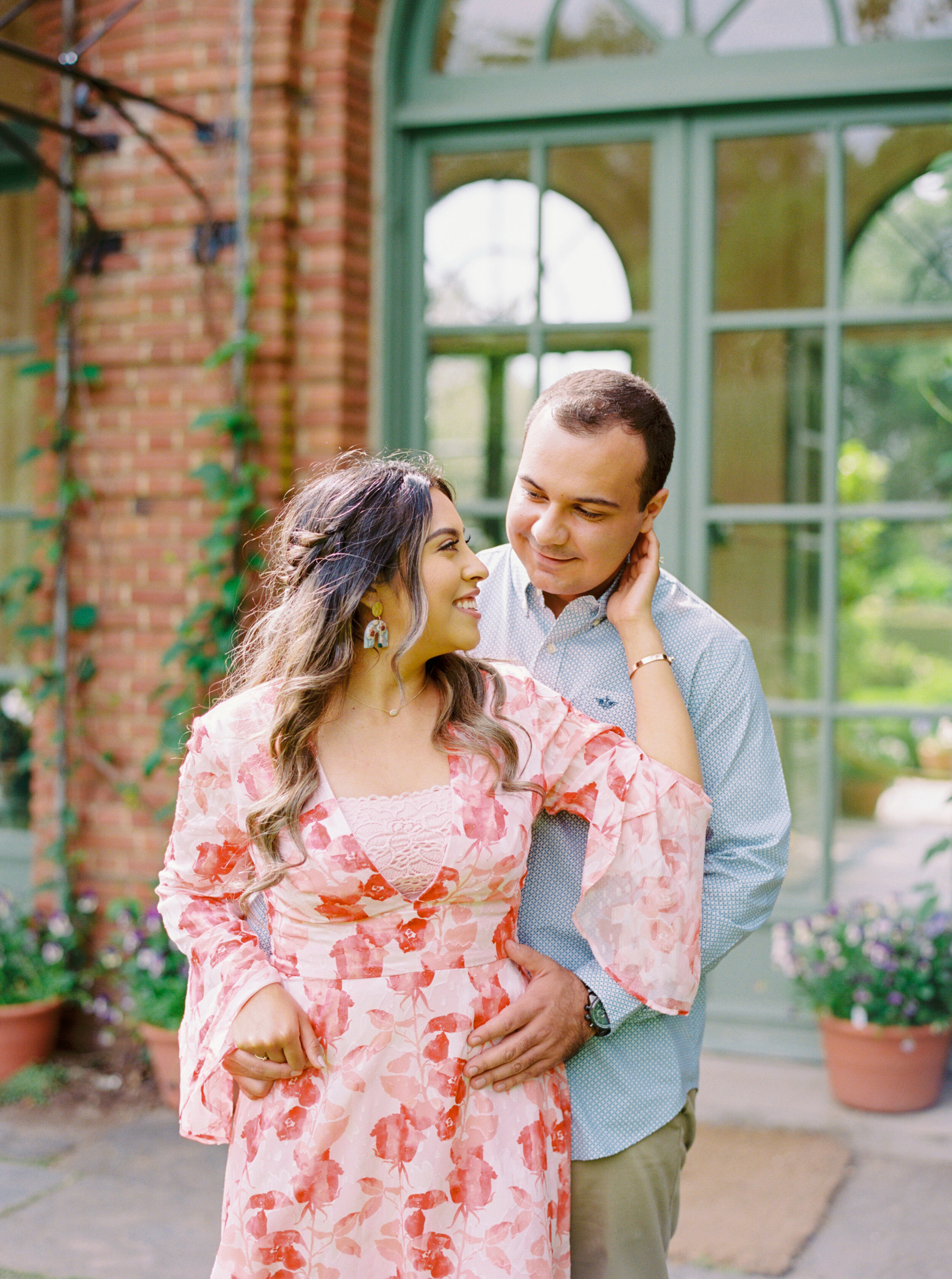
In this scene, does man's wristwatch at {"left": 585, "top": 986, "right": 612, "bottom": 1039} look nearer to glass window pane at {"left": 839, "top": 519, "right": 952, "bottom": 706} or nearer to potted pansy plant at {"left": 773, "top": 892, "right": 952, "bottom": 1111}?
potted pansy plant at {"left": 773, "top": 892, "right": 952, "bottom": 1111}

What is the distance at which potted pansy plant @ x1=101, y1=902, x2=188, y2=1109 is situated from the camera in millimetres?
3707

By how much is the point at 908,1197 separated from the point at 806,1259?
1.32 feet

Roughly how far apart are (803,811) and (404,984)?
267cm

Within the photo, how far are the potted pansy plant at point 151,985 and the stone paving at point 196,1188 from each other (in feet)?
0.56

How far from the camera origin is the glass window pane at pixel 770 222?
392 centimetres

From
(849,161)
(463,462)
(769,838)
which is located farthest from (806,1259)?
(849,161)

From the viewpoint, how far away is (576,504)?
1.80m

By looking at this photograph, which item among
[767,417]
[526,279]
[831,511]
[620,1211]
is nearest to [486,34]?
[526,279]

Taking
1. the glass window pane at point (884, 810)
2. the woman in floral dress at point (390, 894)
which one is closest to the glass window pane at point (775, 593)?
the glass window pane at point (884, 810)

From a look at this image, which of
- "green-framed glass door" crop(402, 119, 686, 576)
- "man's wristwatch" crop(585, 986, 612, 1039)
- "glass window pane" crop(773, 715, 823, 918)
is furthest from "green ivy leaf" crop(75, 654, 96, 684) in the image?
"man's wristwatch" crop(585, 986, 612, 1039)

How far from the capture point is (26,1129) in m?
3.63

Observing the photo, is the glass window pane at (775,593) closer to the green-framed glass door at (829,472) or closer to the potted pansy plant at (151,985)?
the green-framed glass door at (829,472)

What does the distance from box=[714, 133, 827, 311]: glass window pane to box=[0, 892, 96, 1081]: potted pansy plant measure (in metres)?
2.82

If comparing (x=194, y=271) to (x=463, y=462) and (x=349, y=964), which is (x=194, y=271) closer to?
(x=463, y=462)
